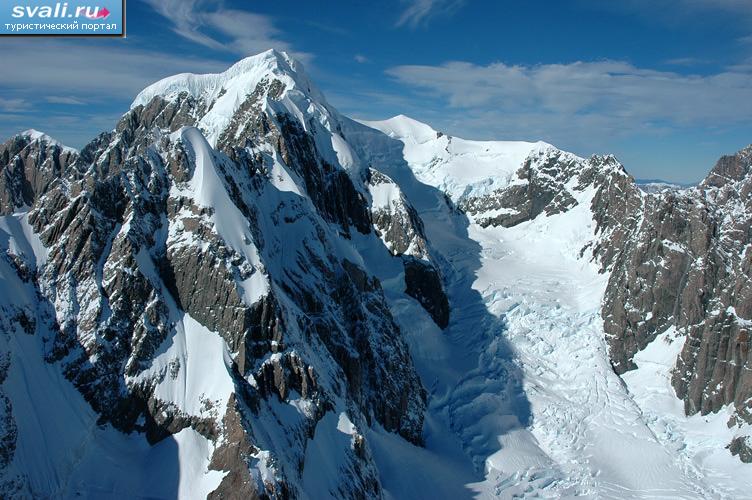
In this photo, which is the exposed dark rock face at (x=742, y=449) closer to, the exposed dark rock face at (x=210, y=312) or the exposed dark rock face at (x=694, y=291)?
the exposed dark rock face at (x=694, y=291)

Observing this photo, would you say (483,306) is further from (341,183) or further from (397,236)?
(341,183)

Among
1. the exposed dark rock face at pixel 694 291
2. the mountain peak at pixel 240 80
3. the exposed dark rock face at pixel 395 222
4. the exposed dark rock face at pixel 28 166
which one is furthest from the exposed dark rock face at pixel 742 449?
the exposed dark rock face at pixel 28 166

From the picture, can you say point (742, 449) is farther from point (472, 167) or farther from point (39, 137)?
point (39, 137)

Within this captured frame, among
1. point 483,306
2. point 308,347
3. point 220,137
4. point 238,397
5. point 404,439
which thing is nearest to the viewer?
point 238,397

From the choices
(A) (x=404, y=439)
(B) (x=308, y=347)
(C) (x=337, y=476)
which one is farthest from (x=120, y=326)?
(A) (x=404, y=439)

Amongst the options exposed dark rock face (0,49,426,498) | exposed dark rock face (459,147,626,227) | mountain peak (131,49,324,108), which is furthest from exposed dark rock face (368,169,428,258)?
exposed dark rock face (459,147,626,227)
